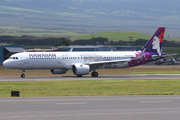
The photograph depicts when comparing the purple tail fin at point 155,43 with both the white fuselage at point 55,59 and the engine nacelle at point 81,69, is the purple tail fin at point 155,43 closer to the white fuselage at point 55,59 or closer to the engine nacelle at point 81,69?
the white fuselage at point 55,59

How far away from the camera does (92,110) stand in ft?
55.0

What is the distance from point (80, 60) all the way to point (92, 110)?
33427 millimetres

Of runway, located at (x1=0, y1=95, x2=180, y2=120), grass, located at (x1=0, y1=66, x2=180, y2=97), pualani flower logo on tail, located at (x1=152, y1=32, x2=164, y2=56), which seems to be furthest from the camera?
pualani flower logo on tail, located at (x1=152, y1=32, x2=164, y2=56)

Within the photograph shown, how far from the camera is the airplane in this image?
46.9 meters

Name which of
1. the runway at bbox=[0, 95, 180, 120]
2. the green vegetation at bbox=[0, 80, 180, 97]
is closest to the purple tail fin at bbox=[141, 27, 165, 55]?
the green vegetation at bbox=[0, 80, 180, 97]

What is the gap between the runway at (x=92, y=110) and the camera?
1498cm

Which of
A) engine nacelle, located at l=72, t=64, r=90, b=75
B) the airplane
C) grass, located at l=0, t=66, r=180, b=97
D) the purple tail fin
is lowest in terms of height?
grass, located at l=0, t=66, r=180, b=97

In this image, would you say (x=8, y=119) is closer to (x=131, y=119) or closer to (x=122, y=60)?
(x=131, y=119)

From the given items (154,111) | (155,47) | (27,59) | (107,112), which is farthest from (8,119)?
(155,47)

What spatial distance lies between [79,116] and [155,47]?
41.4 meters

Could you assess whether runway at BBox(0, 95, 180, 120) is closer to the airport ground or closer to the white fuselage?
the airport ground

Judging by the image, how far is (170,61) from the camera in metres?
104

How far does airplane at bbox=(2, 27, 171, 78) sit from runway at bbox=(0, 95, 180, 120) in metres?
27.2

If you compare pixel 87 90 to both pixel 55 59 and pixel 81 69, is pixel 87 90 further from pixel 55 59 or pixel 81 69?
pixel 55 59
